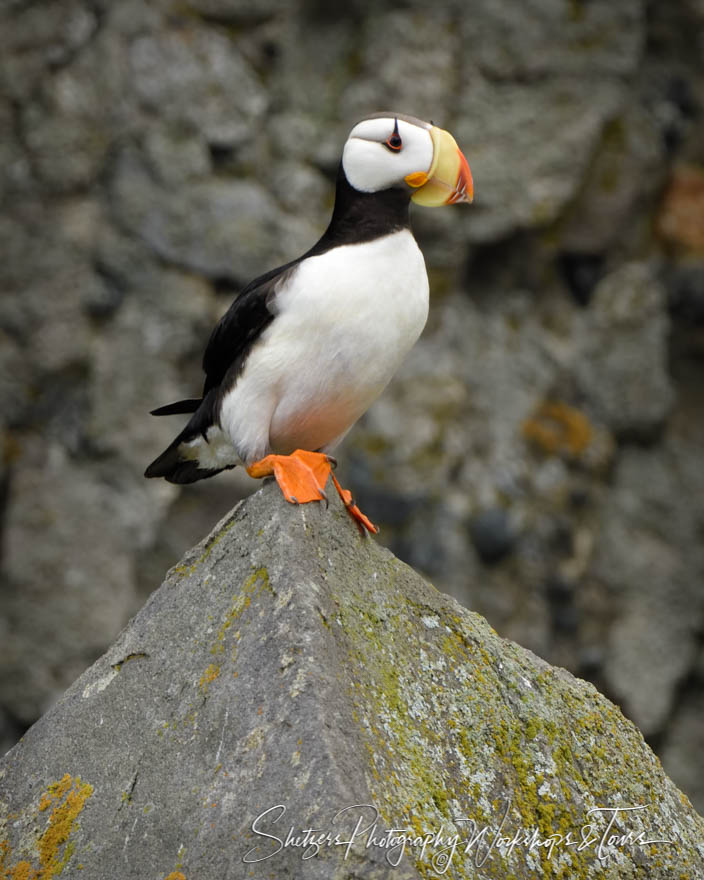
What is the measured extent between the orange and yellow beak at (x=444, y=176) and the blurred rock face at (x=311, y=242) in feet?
15.2

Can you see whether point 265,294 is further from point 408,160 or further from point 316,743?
point 316,743

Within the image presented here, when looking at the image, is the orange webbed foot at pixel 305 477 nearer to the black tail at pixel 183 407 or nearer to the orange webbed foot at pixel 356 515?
the orange webbed foot at pixel 356 515

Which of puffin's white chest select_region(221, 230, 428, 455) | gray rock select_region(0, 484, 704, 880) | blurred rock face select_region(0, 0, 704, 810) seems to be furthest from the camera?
blurred rock face select_region(0, 0, 704, 810)

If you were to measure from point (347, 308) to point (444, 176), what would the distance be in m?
0.51

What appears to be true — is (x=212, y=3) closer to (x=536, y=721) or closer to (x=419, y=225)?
(x=419, y=225)

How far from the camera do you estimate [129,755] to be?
2.71m

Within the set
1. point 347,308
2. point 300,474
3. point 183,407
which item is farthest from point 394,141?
point 183,407

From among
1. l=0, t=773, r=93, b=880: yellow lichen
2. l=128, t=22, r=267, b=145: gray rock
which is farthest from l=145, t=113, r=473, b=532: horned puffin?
l=128, t=22, r=267, b=145: gray rock

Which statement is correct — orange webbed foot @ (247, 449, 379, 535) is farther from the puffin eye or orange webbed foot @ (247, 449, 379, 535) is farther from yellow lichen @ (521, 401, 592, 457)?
yellow lichen @ (521, 401, 592, 457)

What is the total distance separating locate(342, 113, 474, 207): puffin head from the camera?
10.7 feet

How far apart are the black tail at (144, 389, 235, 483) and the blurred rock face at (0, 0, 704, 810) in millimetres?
3871

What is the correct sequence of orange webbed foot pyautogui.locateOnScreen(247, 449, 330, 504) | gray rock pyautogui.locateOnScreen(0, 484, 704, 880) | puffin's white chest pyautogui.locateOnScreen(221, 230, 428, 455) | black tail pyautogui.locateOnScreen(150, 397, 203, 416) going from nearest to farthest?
gray rock pyautogui.locateOnScreen(0, 484, 704, 880) < orange webbed foot pyautogui.locateOnScreen(247, 449, 330, 504) < puffin's white chest pyautogui.locateOnScreen(221, 230, 428, 455) < black tail pyautogui.locateOnScreen(150, 397, 203, 416)

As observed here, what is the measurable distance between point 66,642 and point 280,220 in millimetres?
3411

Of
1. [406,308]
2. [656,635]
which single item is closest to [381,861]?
[406,308]
